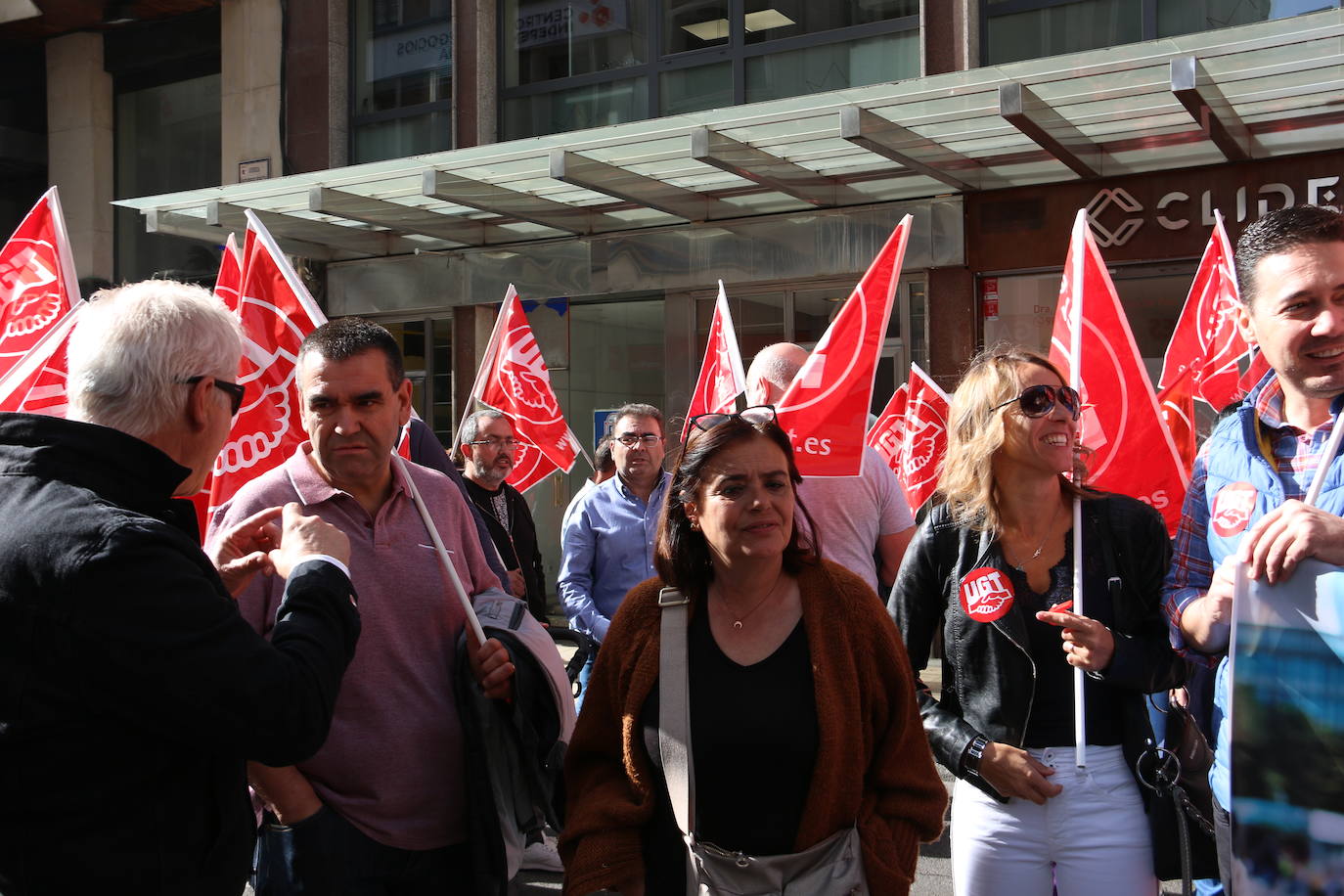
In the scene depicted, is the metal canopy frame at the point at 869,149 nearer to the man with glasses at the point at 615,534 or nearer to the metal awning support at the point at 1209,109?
the metal awning support at the point at 1209,109

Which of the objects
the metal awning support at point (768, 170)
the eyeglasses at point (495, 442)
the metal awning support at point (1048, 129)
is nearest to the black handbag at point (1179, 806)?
the eyeglasses at point (495, 442)

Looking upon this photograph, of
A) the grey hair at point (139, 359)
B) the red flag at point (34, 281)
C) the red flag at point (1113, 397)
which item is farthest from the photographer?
the red flag at point (34, 281)

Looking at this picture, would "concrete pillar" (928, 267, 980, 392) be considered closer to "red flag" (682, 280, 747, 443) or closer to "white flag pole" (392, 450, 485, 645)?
"red flag" (682, 280, 747, 443)

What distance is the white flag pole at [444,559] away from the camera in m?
2.94

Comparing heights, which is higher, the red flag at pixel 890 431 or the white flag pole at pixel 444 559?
the red flag at pixel 890 431

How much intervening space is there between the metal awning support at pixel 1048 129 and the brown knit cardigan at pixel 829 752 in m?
7.05

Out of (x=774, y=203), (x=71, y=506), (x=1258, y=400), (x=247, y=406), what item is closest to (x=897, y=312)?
(x=774, y=203)

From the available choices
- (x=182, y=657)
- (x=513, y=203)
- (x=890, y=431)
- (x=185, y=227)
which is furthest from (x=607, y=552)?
(x=185, y=227)

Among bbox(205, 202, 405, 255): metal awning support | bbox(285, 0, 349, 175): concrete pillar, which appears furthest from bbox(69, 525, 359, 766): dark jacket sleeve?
bbox(285, 0, 349, 175): concrete pillar

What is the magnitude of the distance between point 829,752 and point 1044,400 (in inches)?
45.8

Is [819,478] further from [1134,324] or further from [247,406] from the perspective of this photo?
[1134,324]

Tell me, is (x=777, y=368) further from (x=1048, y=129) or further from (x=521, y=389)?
(x=1048, y=129)

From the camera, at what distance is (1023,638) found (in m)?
3.12

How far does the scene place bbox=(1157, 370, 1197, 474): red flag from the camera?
6598 mm
